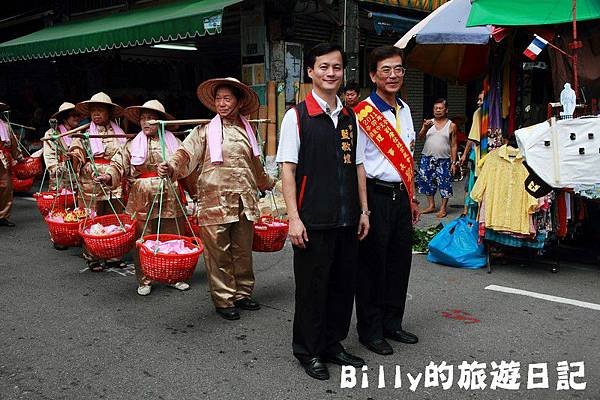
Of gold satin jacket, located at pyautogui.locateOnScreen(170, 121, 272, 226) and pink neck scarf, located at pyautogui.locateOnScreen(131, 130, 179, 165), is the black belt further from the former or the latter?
pink neck scarf, located at pyautogui.locateOnScreen(131, 130, 179, 165)

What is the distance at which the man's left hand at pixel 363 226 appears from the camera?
370cm

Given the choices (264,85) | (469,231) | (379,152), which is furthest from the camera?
(264,85)

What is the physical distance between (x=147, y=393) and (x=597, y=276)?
4.54m

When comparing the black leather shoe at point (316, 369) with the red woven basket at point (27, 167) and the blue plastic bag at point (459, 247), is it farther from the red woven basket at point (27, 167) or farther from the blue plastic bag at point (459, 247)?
the red woven basket at point (27, 167)

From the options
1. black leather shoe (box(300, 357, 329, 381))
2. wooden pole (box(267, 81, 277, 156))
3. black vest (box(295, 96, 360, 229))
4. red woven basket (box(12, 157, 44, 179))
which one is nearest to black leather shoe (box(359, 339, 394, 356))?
black leather shoe (box(300, 357, 329, 381))

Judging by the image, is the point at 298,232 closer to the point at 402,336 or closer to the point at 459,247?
the point at 402,336

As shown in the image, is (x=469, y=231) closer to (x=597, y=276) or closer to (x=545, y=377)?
(x=597, y=276)

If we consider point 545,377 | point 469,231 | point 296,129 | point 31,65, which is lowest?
point 545,377

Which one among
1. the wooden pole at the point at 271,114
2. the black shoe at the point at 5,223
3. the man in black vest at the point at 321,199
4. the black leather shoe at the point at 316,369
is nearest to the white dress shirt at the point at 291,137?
the man in black vest at the point at 321,199

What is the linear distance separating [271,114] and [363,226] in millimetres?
6005

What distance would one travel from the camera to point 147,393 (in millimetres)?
3430

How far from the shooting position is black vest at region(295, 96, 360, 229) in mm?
3506

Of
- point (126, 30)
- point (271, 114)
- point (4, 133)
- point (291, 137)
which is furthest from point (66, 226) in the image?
point (126, 30)

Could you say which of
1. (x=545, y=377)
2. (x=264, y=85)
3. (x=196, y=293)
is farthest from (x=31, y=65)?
(x=545, y=377)
